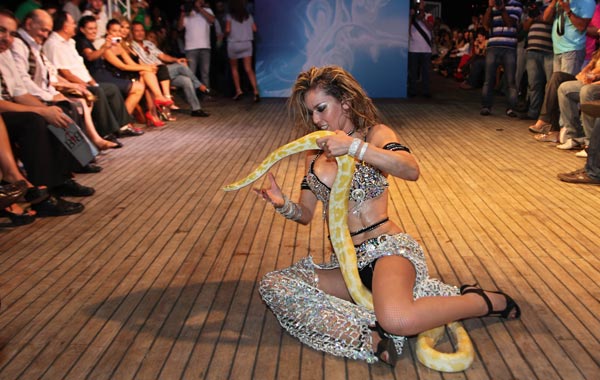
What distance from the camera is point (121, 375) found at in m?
2.38

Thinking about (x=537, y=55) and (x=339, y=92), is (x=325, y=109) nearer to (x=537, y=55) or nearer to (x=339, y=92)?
(x=339, y=92)

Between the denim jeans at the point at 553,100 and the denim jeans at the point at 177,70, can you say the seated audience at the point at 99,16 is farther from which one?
the denim jeans at the point at 553,100

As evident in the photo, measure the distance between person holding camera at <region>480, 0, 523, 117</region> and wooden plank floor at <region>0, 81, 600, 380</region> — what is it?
2.85m

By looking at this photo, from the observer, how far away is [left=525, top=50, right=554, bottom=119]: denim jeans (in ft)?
27.2

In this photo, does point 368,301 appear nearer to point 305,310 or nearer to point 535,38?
point 305,310

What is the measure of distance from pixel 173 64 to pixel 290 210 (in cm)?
736

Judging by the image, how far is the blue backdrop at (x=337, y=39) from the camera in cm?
1166

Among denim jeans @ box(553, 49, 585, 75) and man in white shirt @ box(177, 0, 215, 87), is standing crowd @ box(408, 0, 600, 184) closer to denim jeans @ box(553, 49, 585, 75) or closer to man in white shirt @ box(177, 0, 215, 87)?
denim jeans @ box(553, 49, 585, 75)

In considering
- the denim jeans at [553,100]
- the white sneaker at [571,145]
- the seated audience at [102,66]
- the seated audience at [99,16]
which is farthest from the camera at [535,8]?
the seated audience at [99,16]

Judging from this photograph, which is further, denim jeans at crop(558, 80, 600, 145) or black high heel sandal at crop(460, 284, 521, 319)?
denim jeans at crop(558, 80, 600, 145)

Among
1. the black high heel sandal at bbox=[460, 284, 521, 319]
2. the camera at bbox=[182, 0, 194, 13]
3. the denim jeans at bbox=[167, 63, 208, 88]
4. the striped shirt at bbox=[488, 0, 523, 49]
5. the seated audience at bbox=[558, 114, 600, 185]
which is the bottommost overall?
the seated audience at bbox=[558, 114, 600, 185]

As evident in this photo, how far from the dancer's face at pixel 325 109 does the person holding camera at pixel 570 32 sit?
5.45m

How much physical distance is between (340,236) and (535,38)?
6646mm

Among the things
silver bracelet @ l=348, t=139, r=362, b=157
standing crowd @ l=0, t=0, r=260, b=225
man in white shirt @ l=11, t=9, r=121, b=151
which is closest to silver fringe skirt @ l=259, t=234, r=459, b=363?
silver bracelet @ l=348, t=139, r=362, b=157
